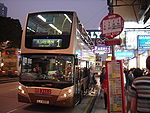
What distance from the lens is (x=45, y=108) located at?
29.3 ft

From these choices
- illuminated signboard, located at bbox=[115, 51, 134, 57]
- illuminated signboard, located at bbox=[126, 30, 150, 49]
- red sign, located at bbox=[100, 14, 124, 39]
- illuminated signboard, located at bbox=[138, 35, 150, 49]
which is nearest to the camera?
red sign, located at bbox=[100, 14, 124, 39]

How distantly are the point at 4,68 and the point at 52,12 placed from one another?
2347 cm

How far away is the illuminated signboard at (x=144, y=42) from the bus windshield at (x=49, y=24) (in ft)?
20.0

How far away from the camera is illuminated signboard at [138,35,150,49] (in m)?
12.5

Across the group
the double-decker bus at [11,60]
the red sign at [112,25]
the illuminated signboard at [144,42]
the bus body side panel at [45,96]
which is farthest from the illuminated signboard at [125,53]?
the double-decker bus at [11,60]

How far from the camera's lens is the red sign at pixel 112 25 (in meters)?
5.83

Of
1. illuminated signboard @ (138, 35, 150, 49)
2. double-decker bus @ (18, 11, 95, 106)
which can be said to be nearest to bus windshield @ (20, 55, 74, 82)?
double-decker bus @ (18, 11, 95, 106)

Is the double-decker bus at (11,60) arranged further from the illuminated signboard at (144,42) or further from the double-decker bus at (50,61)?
the double-decker bus at (50,61)

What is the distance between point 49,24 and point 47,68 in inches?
75.1

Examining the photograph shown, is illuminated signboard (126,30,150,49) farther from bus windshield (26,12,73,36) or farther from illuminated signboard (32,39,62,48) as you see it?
illuminated signboard (32,39,62,48)

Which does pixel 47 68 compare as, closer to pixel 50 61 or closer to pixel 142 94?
pixel 50 61

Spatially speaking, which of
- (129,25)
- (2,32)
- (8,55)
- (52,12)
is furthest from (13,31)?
(52,12)

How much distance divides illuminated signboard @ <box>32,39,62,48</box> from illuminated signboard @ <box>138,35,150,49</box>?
6570mm

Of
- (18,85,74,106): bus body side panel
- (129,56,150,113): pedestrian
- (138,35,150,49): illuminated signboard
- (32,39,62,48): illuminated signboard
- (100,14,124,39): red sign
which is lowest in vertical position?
(18,85,74,106): bus body side panel
